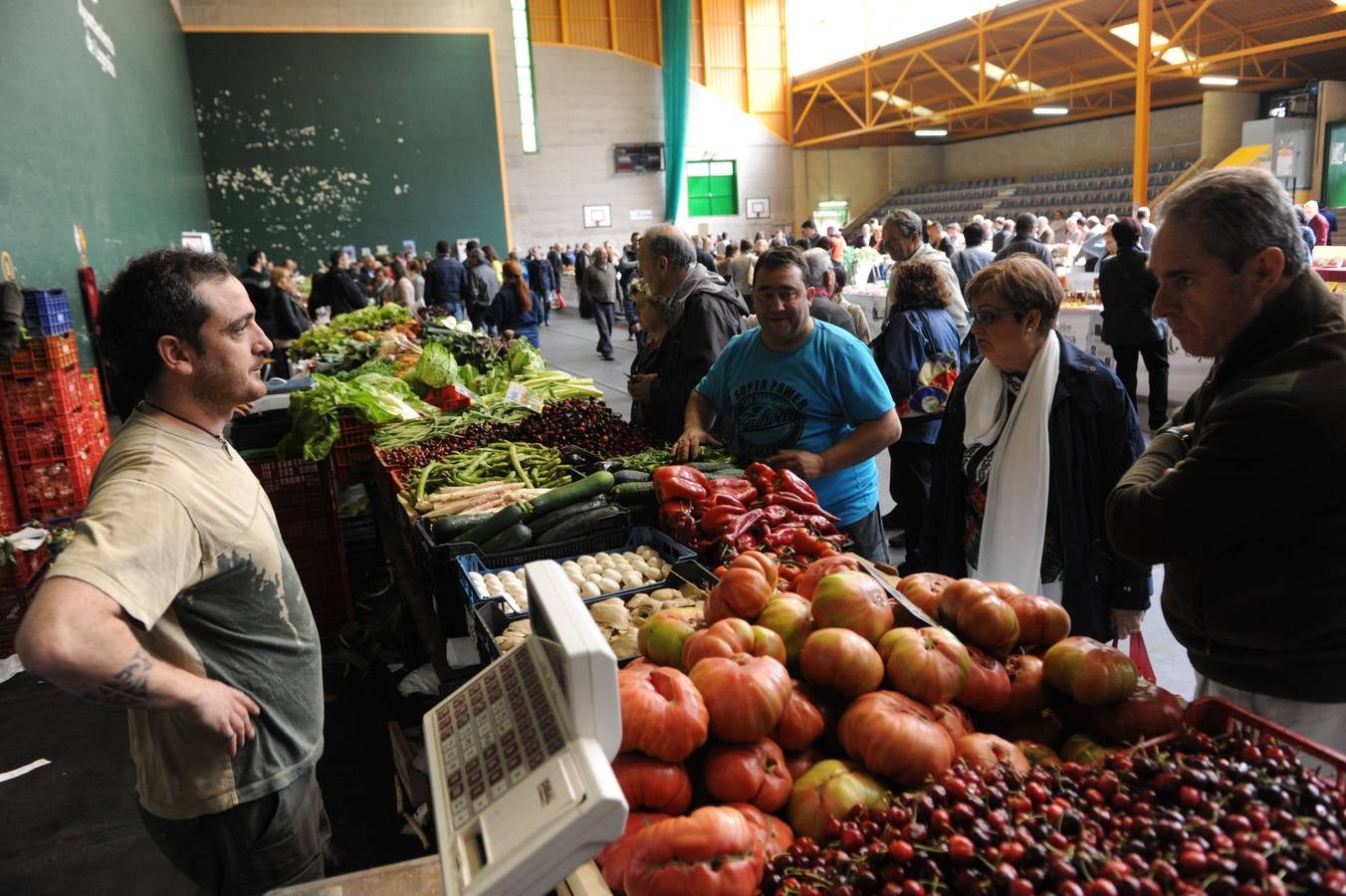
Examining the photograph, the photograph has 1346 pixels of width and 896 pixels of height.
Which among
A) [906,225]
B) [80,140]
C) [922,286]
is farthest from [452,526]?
[80,140]

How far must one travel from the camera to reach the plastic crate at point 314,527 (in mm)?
4727

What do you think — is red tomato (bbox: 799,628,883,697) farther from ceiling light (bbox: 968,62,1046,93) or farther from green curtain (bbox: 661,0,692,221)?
ceiling light (bbox: 968,62,1046,93)

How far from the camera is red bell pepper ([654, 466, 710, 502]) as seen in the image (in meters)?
→ 2.76

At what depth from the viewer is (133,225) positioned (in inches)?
361

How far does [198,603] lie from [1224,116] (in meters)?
29.2

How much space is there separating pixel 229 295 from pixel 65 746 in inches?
114

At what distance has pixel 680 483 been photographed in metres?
2.77

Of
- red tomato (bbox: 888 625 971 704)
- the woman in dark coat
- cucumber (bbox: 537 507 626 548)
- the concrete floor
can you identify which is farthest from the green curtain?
red tomato (bbox: 888 625 971 704)

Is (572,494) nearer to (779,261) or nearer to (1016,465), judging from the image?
(779,261)

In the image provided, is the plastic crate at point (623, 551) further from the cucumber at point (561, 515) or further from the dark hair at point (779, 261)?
the dark hair at point (779, 261)

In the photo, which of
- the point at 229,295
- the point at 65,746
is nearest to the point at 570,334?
the point at 65,746

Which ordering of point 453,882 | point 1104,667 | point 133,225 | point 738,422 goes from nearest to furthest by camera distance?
1. point 453,882
2. point 1104,667
3. point 738,422
4. point 133,225

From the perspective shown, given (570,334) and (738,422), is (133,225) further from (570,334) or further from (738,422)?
(570,334)

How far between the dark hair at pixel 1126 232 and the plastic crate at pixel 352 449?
645 centimetres
